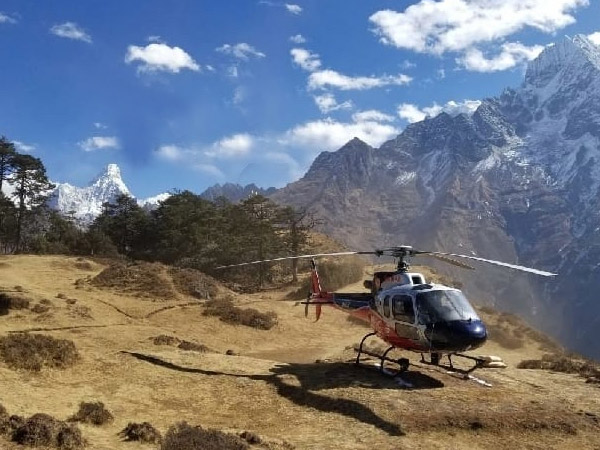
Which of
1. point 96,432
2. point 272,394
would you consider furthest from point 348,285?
point 96,432

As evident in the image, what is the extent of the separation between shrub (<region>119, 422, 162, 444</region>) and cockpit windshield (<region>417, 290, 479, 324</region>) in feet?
28.1

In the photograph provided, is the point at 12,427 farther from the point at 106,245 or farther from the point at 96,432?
the point at 106,245

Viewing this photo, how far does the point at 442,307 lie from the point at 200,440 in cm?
859

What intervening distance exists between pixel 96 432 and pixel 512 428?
10452 mm

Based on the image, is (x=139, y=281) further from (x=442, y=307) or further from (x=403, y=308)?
(x=442, y=307)

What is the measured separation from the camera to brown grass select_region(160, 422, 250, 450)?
11047mm

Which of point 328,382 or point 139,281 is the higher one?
point 139,281

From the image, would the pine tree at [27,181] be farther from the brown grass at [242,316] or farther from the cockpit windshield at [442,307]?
the cockpit windshield at [442,307]

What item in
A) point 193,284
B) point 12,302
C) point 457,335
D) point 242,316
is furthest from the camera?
point 193,284

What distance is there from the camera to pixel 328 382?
17719mm

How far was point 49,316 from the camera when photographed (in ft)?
88.6

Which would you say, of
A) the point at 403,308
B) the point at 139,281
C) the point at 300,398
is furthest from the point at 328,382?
the point at 139,281

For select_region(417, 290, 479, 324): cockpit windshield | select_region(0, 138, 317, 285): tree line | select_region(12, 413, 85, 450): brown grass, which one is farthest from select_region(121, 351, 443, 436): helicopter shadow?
select_region(0, 138, 317, 285): tree line

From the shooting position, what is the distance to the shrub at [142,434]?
11953 millimetres
